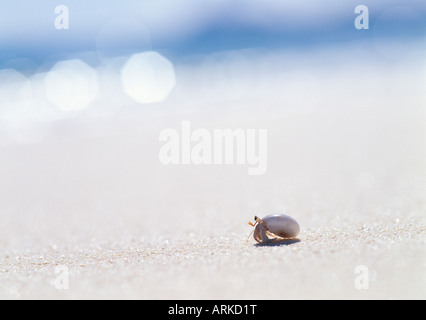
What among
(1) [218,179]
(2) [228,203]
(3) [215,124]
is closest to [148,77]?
(3) [215,124]

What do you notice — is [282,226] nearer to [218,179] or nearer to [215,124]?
[218,179]

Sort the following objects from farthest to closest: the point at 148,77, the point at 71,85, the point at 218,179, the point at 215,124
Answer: the point at 148,77 < the point at 71,85 < the point at 215,124 < the point at 218,179

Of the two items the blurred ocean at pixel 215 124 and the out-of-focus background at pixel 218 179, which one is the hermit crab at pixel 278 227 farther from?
the blurred ocean at pixel 215 124

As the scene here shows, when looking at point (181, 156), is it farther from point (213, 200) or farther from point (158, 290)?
point (158, 290)

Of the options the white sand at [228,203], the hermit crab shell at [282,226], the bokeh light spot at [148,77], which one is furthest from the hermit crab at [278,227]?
the bokeh light spot at [148,77]

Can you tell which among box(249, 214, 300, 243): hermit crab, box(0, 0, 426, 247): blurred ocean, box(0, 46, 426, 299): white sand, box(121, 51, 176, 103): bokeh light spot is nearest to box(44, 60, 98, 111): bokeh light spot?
box(0, 0, 426, 247): blurred ocean

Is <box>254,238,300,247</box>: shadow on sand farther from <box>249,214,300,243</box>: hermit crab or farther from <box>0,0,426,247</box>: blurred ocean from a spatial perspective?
<box>0,0,426,247</box>: blurred ocean
